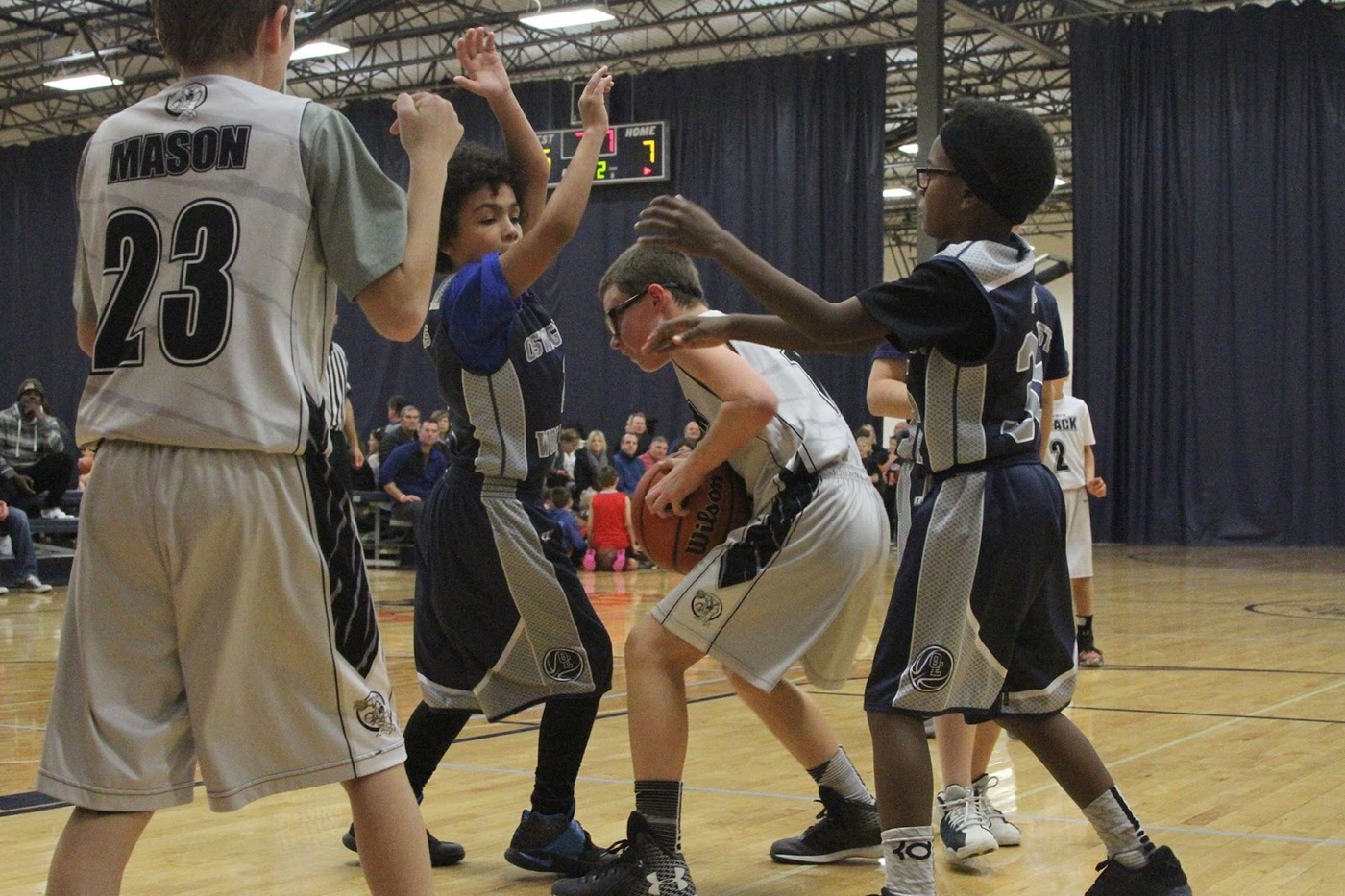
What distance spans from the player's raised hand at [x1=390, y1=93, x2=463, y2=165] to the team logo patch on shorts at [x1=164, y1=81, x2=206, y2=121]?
0.29 m

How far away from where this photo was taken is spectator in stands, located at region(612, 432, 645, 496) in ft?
52.2

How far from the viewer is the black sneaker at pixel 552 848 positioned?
128 inches

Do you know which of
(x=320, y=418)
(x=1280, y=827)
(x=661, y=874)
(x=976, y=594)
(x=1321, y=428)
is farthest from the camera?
(x=1321, y=428)

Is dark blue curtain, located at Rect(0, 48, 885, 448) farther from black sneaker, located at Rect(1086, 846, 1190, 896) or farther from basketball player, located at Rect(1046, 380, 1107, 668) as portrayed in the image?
black sneaker, located at Rect(1086, 846, 1190, 896)

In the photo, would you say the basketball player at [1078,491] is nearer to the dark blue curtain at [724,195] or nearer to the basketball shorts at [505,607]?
the basketball shorts at [505,607]

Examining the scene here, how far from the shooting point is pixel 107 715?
6.43 ft

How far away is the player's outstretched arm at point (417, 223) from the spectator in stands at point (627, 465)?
13543 mm

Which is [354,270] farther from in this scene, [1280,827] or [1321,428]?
[1321,428]

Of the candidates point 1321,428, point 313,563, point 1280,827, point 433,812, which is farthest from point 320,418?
point 1321,428

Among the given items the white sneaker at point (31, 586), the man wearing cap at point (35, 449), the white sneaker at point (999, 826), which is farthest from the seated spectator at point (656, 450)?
the white sneaker at point (999, 826)

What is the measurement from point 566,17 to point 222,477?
17.1 meters

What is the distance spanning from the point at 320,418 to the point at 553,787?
4.83 feet

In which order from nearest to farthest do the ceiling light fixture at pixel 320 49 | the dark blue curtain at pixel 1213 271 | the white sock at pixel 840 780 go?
the white sock at pixel 840 780
the dark blue curtain at pixel 1213 271
the ceiling light fixture at pixel 320 49

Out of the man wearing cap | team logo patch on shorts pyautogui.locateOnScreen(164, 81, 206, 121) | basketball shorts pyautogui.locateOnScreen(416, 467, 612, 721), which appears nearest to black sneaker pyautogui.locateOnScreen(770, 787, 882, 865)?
basketball shorts pyautogui.locateOnScreen(416, 467, 612, 721)
